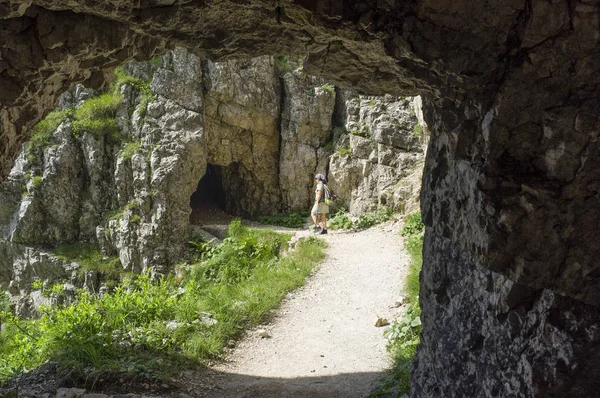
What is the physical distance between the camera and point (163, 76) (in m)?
15.7

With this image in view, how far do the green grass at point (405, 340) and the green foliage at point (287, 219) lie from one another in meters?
6.70

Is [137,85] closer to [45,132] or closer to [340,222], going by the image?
[45,132]

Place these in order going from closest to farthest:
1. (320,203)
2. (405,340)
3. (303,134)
Answer: (405,340) → (320,203) → (303,134)

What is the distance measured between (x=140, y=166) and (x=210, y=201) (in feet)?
16.6

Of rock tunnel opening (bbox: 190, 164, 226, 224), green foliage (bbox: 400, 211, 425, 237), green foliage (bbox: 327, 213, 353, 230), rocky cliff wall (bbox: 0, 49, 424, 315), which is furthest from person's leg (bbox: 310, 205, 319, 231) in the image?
rock tunnel opening (bbox: 190, 164, 226, 224)

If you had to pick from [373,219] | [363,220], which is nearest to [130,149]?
[363,220]

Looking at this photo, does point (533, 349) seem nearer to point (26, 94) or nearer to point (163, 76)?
point (26, 94)

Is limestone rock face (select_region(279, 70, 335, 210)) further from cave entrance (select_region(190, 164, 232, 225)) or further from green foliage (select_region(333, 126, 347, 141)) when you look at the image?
cave entrance (select_region(190, 164, 232, 225))

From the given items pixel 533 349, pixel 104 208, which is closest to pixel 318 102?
pixel 104 208

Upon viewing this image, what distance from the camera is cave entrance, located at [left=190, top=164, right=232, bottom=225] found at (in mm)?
18125

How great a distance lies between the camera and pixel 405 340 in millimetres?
6926

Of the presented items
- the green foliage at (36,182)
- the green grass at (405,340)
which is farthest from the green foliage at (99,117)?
the green grass at (405,340)

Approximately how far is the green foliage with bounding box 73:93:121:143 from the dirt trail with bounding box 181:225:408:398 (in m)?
9.16

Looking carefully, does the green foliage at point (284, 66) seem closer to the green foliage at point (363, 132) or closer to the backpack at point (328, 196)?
the green foliage at point (363, 132)
